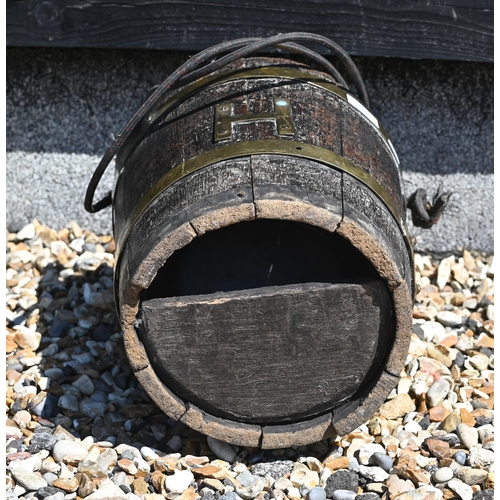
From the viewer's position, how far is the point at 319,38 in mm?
2258

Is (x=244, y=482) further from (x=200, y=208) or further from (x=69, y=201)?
(x=69, y=201)

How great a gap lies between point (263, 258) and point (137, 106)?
124 cm

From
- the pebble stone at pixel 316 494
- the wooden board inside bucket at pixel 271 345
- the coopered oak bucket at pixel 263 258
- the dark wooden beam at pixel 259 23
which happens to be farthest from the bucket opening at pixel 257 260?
the dark wooden beam at pixel 259 23

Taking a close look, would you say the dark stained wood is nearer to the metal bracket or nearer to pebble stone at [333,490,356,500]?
pebble stone at [333,490,356,500]

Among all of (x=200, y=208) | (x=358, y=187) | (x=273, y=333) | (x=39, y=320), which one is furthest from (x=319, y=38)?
(x=39, y=320)

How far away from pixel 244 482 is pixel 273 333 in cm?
42

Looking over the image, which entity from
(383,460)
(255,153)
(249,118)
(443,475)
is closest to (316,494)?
(383,460)

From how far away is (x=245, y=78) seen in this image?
6.88ft

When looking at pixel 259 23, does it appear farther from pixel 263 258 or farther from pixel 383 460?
pixel 383 460

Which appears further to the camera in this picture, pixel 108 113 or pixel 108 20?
pixel 108 113

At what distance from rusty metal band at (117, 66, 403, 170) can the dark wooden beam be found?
71cm

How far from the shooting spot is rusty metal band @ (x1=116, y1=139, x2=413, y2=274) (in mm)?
1883

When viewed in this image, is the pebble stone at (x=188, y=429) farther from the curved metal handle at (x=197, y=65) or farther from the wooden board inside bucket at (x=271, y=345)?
the curved metal handle at (x=197, y=65)

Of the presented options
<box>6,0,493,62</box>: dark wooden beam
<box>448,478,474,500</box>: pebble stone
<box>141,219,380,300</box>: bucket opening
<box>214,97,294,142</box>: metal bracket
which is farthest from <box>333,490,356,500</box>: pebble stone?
<box>6,0,493,62</box>: dark wooden beam
